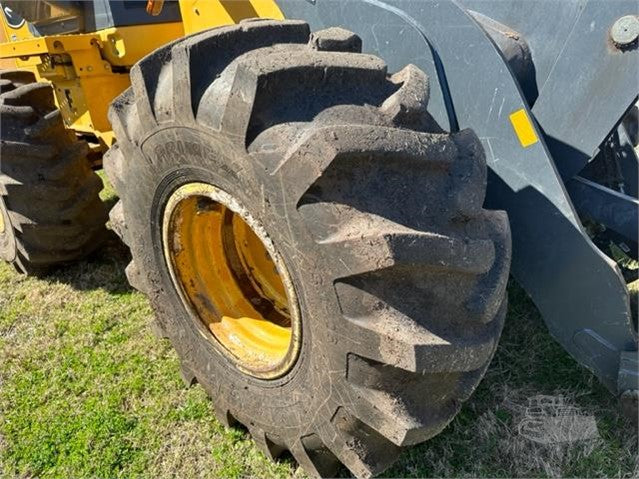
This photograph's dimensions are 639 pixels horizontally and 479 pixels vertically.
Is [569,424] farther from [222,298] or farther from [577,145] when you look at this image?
[222,298]

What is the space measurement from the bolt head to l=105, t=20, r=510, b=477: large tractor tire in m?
0.61

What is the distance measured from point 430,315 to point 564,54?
1066mm

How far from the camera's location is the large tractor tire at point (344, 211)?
153 cm

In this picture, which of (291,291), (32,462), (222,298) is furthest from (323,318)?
(32,462)

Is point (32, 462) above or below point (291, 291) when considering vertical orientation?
below

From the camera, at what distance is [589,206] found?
2.09m

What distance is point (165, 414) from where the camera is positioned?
8.38 feet

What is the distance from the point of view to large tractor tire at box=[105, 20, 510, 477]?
1.53m

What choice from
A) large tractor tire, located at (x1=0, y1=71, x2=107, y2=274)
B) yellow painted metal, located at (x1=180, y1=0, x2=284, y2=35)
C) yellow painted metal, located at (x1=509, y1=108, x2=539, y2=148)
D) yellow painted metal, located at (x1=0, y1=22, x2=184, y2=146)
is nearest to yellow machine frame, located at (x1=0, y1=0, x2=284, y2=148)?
yellow painted metal, located at (x1=0, y1=22, x2=184, y2=146)

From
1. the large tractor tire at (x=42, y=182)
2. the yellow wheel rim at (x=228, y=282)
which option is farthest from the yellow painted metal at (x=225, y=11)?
the large tractor tire at (x=42, y=182)

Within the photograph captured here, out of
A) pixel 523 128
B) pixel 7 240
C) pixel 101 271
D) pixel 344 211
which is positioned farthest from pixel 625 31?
pixel 7 240

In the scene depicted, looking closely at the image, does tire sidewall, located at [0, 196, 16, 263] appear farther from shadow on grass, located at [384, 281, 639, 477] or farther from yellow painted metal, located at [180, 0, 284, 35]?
shadow on grass, located at [384, 281, 639, 477]

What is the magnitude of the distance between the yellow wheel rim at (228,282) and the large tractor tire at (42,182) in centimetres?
131

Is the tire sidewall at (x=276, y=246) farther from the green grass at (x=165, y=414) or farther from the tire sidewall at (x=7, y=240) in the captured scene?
the tire sidewall at (x=7, y=240)
